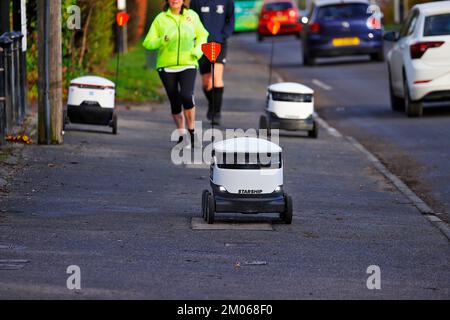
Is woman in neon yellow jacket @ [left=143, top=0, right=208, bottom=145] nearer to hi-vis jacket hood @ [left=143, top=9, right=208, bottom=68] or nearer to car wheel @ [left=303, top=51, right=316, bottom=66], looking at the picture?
hi-vis jacket hood @ [left=143, top=9, right=208, bottom=68]

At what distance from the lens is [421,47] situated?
835 inches

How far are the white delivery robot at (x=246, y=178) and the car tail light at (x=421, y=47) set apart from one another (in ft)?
34.0

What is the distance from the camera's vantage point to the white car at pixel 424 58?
21141mm

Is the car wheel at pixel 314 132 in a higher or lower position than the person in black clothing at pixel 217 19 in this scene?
lower

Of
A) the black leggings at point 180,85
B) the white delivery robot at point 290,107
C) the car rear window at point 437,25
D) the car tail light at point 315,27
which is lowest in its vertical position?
the car tail light at point 315,27

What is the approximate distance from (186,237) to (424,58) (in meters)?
11.2

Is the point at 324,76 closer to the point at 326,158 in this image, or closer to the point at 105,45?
the point at 105,45

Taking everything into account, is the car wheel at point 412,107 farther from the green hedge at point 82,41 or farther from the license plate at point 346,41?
the license plate at point 346,41

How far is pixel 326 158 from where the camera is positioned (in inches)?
644

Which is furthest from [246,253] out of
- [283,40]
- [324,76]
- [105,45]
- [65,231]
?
[283,40]

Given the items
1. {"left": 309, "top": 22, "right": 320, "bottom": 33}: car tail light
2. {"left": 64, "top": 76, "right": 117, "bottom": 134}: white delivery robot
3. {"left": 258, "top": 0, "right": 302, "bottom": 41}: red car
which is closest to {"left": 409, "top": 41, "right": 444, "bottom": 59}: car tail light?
{"left": 64, "top": 76, "right": 117, "bottom": 134}: white delivery robot

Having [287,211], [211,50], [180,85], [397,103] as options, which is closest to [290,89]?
[180,85]

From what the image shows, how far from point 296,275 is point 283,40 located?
4765 centimetres

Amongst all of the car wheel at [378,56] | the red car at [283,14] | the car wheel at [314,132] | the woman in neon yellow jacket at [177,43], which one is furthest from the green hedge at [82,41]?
the red car at [283,14]
